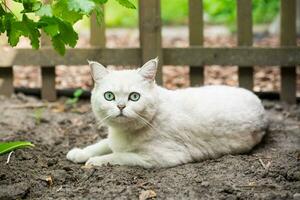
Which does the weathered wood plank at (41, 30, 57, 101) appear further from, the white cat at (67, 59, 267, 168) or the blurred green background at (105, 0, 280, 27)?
the blurred green background at (105, 0, 280, 27)

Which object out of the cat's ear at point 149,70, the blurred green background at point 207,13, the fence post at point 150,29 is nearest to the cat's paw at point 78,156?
the cat's ear at point 149,70

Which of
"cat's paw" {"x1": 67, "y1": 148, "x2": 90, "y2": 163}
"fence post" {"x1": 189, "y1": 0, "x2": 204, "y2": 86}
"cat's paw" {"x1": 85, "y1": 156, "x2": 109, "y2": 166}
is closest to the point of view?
"cat's paw" {"x1": 85, "y1": 156, "x2": 109, "y2": 166}

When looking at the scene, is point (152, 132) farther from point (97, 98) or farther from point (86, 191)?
point (86, 191)

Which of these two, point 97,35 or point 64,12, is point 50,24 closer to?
point 64,12

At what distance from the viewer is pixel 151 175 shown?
3.73 m

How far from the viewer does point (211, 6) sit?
10164mm

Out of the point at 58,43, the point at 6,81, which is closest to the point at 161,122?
the point at 58,43

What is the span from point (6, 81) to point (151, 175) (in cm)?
280

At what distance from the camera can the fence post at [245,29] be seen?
5426mm

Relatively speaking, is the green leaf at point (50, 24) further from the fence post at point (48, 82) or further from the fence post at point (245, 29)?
the fence post at point (245, 29)

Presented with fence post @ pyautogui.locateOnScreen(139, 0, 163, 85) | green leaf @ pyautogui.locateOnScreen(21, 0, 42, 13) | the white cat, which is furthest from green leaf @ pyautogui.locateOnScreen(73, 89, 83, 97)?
green leaf @ pyautogui.locateOnScreen(21, 0, 42, 13)

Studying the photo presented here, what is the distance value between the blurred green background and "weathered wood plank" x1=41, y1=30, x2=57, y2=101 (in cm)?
411

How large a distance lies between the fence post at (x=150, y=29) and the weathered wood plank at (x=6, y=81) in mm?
1498

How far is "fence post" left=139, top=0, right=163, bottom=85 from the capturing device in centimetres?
540
